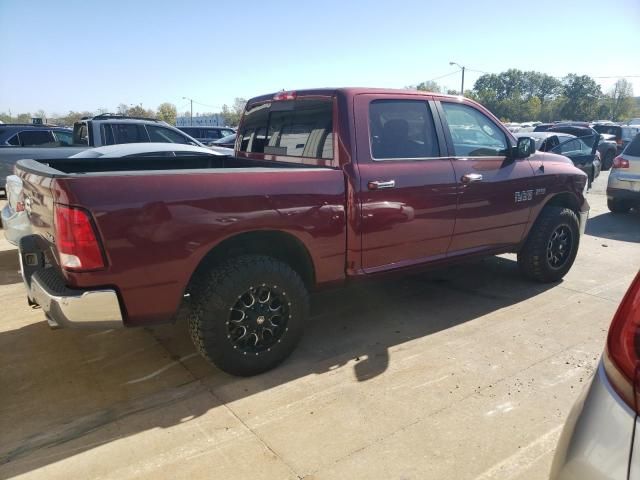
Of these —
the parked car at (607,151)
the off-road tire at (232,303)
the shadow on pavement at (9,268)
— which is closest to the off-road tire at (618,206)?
the off-road tire at (232,303)

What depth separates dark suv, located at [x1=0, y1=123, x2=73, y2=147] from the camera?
10.4m

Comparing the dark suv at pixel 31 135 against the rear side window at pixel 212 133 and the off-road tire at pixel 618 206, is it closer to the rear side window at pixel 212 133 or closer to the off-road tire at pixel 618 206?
the rear side window at pixel 212 133

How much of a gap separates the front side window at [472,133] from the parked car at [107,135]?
5.98m

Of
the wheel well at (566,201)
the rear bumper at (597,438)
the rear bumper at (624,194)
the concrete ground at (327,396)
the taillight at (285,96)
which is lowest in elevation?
the concrete ground at (327,396)

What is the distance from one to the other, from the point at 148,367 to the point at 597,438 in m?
2.91

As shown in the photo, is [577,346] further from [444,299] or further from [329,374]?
[329,374]

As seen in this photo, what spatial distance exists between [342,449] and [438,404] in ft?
2.39

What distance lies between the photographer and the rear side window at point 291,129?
3.67 metres

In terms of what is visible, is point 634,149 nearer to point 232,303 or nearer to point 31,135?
point 232,303

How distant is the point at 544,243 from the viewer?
488 centimetres

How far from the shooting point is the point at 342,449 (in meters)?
2.55

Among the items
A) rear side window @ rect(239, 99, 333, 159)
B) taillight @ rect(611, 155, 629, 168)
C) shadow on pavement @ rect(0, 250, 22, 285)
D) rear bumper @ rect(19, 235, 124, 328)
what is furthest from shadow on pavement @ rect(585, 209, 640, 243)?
shadow on pavement @ rect(0, 250, 22, 285)

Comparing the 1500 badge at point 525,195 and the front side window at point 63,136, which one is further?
the front side window at point 63,136

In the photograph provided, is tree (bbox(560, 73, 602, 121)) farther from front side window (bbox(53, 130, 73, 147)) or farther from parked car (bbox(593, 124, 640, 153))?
front side window (bbox(53, 130, 73, 147))
